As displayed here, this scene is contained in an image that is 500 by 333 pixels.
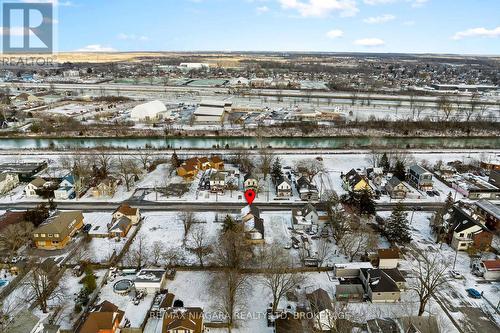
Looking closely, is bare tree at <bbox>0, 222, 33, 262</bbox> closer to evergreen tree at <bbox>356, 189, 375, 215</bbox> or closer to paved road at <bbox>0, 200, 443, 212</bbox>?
paved road at <bbox>0, 200, 443, 212</bbox>

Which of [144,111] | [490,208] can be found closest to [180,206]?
[490,208]

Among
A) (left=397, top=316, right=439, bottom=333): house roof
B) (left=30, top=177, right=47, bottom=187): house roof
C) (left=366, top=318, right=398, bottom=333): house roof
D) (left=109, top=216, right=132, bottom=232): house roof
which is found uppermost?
(left=30, top=177, right=47, bottom=187): house roof

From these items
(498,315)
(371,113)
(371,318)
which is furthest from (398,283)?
(371,113)

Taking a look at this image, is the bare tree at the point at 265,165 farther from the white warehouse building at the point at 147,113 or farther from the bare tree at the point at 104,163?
the white warehouse building at the point at 147,113

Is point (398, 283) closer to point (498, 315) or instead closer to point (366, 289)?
point (366, 289)

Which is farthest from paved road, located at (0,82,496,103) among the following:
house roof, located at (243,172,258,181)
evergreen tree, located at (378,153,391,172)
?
house roof, located at (243,172,258,181)

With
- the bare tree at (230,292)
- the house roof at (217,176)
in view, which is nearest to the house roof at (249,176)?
the house roof at (217,176)
